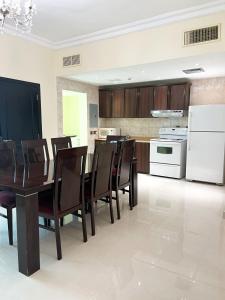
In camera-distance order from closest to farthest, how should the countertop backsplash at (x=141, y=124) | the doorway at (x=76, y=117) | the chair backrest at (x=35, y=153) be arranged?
the chair backrest at (x=35, y=153) → the countertop backsplash at (x=141, y=124) → the doorway at (x=76, y=117)

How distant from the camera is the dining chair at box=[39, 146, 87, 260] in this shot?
207cm

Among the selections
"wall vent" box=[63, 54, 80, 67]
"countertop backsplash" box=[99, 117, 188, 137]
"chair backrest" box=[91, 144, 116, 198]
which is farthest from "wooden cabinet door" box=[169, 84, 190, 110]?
"chair backrest" box=[91, 144, 116, 198]

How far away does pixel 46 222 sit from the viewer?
2818 mm

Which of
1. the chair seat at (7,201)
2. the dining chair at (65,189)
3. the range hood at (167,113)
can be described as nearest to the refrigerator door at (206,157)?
the range hood at (167,113)

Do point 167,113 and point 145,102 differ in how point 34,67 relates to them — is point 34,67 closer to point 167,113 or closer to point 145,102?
point 145,102

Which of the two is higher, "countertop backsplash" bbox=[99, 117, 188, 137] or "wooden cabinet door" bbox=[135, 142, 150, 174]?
"countertop backsplash" bbox=[99, 117, 188, 137]

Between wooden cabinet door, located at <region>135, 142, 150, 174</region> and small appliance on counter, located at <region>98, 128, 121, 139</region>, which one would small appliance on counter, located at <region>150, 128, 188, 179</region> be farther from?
small appliance on counter, located at <region>98, 128, 121, 139</region>

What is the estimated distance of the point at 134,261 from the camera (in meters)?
2.14

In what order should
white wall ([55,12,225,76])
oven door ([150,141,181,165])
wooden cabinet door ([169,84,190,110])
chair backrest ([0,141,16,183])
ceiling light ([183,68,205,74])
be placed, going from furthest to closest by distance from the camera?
wooden cabinet door ([169,84,190,110]), oven door ([150,141,181,165]), ceiling light ([183,68,205,74]), white wall ([55,12,225,76]), chair backrest ([0,141,16,183])

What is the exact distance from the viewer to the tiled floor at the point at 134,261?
175 cm

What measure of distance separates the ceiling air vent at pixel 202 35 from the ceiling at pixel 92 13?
0.34 metres

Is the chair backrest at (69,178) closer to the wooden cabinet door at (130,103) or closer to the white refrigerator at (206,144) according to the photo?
the white refrigerator at (206,144)

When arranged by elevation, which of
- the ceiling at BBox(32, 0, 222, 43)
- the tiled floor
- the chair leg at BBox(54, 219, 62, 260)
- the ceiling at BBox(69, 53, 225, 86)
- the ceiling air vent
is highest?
the ceiling at BBox(32, 0, 222, 43)

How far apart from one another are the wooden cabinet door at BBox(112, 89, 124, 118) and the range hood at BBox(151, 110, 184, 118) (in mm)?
951
